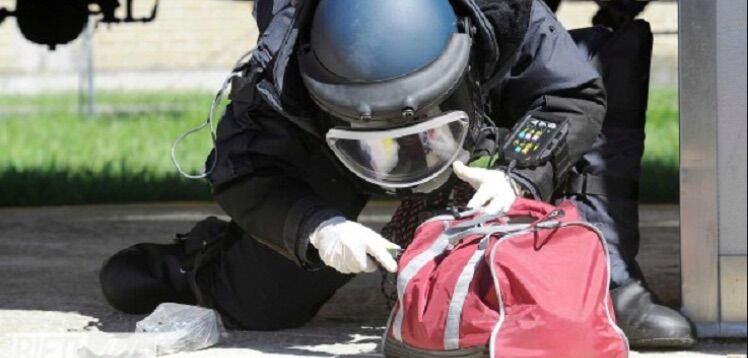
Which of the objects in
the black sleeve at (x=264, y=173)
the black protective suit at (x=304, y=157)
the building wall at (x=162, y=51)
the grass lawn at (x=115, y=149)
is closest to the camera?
the black protective suit at (x=304, y=157)

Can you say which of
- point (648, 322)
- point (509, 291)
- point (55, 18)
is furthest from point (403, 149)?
point (55, 18)

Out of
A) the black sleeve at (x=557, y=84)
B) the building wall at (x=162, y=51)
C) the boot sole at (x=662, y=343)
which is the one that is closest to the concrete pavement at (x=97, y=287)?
the boot sole at (x=662, y=343)

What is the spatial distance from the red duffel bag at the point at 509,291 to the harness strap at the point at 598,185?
645mm

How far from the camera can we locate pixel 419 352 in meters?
3.29

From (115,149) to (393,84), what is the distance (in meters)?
8.40

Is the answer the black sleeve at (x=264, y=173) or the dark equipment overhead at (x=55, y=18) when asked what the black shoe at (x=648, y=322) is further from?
the dark equipment overhead at (x=55, y=18)

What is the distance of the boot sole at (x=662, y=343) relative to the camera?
3.81 m

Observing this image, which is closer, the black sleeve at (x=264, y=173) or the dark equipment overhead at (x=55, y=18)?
the black sleeve at (x=264, y=173)

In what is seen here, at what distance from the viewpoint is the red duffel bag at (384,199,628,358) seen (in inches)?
124

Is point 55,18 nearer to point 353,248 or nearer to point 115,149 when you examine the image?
point 115,149

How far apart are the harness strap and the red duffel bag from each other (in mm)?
645

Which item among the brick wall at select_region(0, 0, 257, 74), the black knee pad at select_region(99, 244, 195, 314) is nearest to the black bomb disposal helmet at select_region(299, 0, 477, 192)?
the black knee pad at select_region(99, 244, 195, 314)

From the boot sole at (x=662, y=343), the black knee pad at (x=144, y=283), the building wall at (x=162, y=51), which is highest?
the boot sole at (x=662, y=343)

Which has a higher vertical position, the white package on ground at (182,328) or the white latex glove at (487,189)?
the white latex glove at (487,189)
